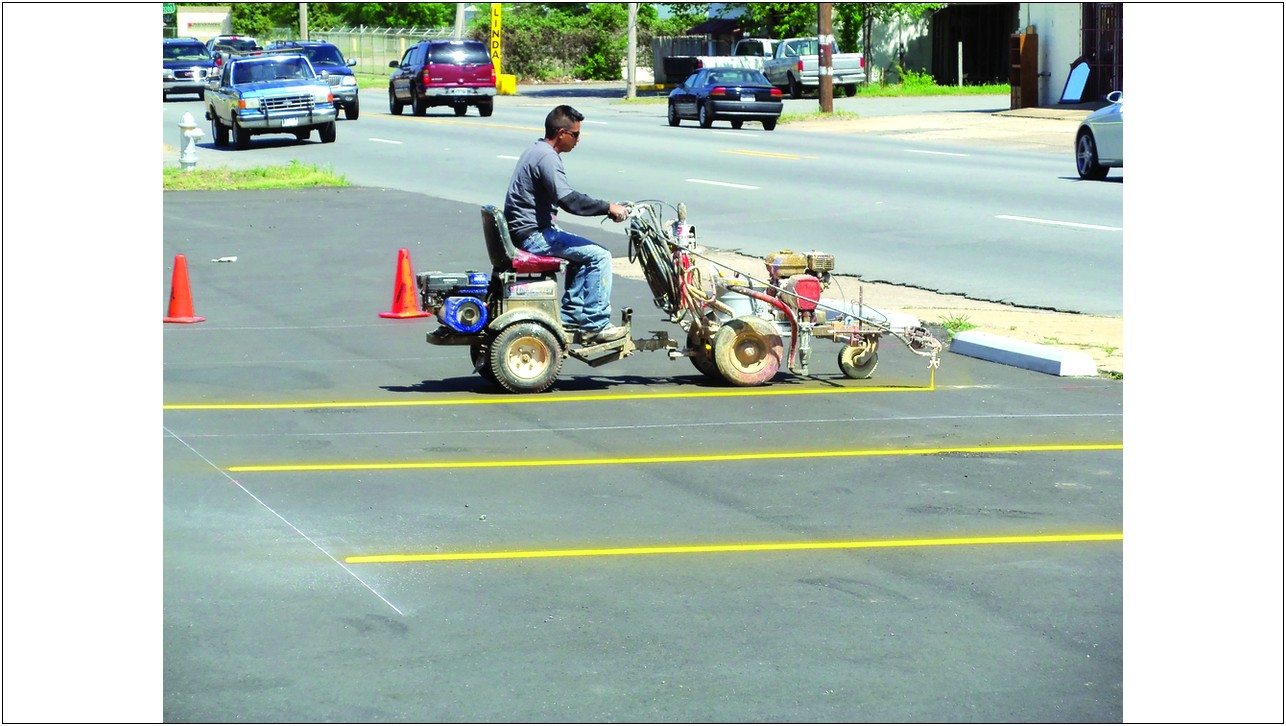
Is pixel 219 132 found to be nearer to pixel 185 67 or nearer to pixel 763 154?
pixel 763 154

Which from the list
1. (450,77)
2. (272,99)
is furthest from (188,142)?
(450,77)

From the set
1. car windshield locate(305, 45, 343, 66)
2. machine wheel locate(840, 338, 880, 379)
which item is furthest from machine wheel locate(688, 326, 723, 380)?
car windshield locate(305, 45, 343, 66)

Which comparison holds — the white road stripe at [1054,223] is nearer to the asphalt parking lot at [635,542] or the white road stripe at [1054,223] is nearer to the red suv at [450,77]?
the asphalt parking lot at [635,542]

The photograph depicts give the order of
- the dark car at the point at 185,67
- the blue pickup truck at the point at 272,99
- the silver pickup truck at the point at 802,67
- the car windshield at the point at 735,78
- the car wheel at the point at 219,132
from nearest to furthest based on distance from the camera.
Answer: the blue pickup truck at the point at 272,99 → the car wheel at the point at 219,132 → the car windshield at the point at 735,78 → the dark car at the point at 185,67 → the silver pickup truck at the point at 802,67

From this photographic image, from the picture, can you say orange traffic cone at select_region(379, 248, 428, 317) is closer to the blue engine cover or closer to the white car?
the blue engine cover

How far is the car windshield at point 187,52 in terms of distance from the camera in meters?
54.9

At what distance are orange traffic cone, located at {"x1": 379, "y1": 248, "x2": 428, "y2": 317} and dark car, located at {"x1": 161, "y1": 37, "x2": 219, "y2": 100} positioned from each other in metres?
40.2

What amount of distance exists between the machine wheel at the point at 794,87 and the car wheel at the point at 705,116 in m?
16.1

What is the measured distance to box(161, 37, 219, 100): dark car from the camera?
5366 cm

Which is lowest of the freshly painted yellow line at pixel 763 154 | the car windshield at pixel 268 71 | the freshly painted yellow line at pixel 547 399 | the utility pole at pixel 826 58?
the freshly painted yellow line at pixel 547 399

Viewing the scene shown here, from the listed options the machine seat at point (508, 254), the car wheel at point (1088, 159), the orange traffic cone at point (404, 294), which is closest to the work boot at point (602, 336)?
the machine seat at point (508, 254)

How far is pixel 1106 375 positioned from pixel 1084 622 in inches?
218

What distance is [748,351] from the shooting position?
37.0 feet

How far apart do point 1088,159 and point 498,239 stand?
678 inches
